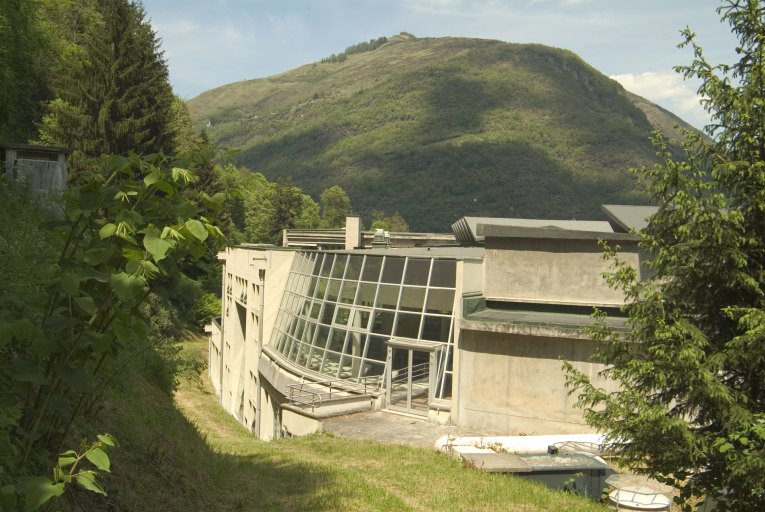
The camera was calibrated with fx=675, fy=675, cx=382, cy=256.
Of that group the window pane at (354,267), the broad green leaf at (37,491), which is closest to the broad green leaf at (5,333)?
the broad green leaf at (37,491)

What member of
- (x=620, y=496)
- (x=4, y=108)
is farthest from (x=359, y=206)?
(x=620, y=496)

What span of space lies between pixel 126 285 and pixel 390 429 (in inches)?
717

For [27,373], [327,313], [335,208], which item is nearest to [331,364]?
[327,313]

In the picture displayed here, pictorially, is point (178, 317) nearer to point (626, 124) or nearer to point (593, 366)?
point (593, 366)

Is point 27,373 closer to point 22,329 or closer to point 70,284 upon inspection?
point 22,329

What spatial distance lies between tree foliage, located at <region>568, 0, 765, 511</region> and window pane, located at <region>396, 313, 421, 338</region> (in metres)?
13.9

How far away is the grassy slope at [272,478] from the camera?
730cm

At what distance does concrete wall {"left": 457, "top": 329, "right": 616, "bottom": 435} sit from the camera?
2061 centimetres

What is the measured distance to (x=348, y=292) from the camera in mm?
26328

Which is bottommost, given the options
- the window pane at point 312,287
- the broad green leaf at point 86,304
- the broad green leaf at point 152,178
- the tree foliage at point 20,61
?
the window pane at point 312,287

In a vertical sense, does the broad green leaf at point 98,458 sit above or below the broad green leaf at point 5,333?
below

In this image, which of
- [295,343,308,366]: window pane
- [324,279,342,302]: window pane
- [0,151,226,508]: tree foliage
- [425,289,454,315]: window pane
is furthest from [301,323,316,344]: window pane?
A: [0,151,226,508]: tree foliage

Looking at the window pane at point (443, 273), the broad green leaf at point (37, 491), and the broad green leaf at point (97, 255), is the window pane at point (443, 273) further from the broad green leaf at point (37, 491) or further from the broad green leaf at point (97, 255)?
the broad green leaf at point (37, 491)

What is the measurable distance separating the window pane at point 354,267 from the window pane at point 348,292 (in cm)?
22
